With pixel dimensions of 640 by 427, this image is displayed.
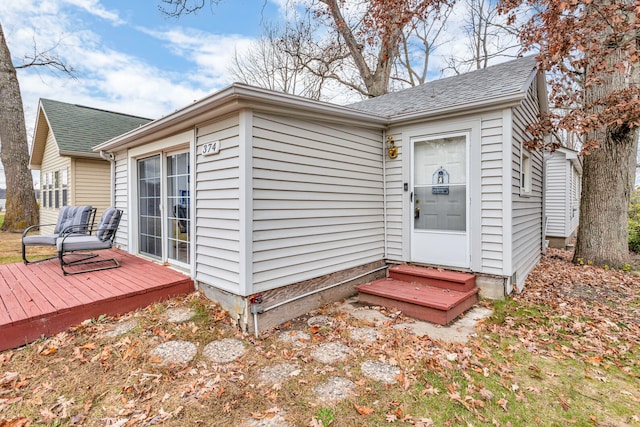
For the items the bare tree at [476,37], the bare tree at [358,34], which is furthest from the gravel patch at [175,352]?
the bare tree at [476,37]

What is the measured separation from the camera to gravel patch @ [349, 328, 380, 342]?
11.1 feet

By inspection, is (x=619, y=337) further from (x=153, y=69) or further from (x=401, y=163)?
(x=153, y=69)

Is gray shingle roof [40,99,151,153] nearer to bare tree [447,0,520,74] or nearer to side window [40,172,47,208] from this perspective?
side window [40,172,47,208]

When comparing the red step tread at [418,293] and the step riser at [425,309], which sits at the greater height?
the red step tread at [418,293]

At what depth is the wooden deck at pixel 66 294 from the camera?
3.04m

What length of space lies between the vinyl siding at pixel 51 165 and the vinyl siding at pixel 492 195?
10889 millimetres

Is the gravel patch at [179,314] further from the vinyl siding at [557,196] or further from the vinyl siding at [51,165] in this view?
the vinyl siding at [557,196]

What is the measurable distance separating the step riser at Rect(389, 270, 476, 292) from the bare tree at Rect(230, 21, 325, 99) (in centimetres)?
1256

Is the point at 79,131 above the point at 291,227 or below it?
above

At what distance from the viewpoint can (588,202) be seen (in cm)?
643

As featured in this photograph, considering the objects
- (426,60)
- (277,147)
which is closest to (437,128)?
(277,147)

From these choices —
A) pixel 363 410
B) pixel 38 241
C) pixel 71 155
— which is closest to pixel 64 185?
pixel 71 155

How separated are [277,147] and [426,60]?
50.7ft

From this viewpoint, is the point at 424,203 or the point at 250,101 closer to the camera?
the point at 250,101
